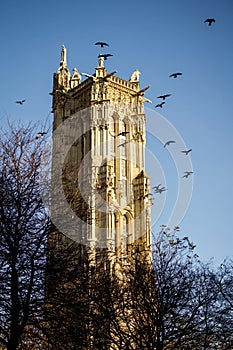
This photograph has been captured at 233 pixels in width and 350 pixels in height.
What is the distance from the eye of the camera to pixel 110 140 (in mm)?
53812

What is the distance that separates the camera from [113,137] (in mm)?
54656

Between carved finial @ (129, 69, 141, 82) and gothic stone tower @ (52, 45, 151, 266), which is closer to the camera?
gothic stone tower @ (52, 45, 151, 266)

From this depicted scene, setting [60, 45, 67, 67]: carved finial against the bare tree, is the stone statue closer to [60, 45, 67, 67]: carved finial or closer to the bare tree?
[60, 45, 67, 67]: carved finial

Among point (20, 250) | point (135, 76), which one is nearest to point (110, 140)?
point (135, 76)

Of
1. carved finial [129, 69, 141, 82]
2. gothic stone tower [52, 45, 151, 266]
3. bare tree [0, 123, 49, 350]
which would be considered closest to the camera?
bare tree [0, 123, 49, 350]

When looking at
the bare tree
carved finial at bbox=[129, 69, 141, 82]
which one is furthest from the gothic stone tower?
the bare tree

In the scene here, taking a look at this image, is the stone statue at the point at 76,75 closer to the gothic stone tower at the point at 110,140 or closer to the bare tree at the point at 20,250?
the gothic stone tower at the point at 110,140

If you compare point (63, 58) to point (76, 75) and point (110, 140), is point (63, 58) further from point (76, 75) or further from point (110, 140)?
point (110, 140)

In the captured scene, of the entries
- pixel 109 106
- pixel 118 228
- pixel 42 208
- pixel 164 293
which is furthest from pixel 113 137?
pixel 42 208

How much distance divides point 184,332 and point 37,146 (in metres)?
8.21

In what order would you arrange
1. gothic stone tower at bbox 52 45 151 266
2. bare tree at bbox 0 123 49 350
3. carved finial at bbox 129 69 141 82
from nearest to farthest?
bare tree at bbox 0 123 49 350 < gothic stone tower at bbox 52 45 151 266 < carved finial at bbox 129 69 141 82

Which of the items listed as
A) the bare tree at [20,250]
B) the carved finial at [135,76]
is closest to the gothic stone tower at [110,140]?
the carved finial at [135,76]

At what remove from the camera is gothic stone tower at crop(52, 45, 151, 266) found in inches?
1991

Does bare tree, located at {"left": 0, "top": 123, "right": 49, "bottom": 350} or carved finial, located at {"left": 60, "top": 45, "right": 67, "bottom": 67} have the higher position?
carved finial, located at {"left": 60, "top": 45, "right": 67, "bottom": 67}
